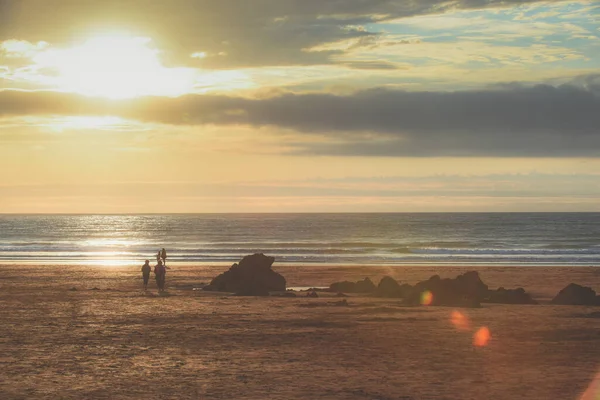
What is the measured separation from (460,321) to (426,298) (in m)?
5.94

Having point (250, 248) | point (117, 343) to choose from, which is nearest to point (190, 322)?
point (117, 343)

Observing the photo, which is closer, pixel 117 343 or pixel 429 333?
pixel 117 343

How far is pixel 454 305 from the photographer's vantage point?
29.7m

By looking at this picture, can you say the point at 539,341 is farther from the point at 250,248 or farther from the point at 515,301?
the point at 250,248

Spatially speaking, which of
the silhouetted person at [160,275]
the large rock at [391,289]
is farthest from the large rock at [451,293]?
the silhouetted person at [160,275]

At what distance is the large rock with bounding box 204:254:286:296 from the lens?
1405 inches

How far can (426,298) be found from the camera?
100ft

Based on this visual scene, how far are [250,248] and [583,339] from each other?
232 ft

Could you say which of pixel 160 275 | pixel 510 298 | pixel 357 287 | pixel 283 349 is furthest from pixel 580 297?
pixel 160 275

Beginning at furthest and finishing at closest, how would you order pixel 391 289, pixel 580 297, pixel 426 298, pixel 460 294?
pixel 391 289 < pixel 460 294 < pixel 426 298 < pixel 580 297

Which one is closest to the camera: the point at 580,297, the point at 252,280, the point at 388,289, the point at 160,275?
the point at 580,297

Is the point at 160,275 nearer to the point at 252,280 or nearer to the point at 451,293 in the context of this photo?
the point at 252,280

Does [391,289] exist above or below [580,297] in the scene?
below

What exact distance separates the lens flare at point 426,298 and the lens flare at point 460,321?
280 cm
